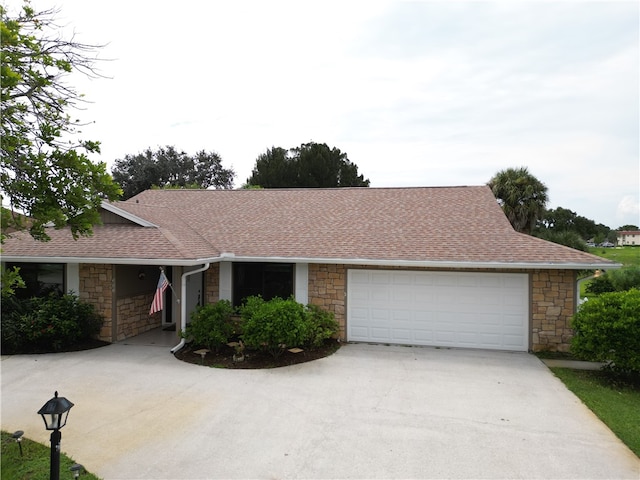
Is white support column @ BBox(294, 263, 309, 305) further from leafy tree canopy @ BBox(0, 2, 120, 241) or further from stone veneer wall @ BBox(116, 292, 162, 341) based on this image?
leafy tree canopy @ BBox(0, 2, 120, 241)

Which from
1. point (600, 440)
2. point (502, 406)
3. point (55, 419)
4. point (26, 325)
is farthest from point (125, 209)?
point (600, 440)

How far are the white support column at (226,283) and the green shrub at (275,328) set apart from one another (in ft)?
7.79

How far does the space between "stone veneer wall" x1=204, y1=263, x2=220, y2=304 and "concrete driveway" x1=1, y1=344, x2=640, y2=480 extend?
9.00ft

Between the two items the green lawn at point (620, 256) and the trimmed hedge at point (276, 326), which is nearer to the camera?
the trimmed hedge at point (276, 326)

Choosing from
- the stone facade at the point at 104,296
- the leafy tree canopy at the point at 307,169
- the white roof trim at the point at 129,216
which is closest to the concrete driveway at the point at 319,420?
the stone facade at the point at 104,296

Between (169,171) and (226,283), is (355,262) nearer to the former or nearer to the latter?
(226,283)

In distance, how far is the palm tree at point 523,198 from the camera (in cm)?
2003

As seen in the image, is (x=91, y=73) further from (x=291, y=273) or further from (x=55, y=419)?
(x=291, y=273)

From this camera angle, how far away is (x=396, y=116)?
1396cm

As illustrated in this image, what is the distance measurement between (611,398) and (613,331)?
129 centimetres

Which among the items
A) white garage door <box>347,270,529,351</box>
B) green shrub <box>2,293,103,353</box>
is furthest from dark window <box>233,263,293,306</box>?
green shrub <box>2,293,103,353</box>

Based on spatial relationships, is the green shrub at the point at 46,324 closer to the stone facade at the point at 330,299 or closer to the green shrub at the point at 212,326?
the stone facade at the point at 330,299

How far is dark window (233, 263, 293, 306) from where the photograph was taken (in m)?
11.2

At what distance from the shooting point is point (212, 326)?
916 cm
